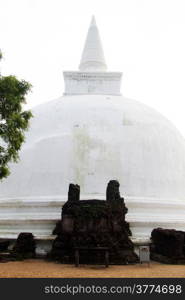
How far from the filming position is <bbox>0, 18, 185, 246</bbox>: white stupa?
15.9 m

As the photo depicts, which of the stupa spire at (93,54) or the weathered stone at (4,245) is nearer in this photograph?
the weathered stone at (4,245)

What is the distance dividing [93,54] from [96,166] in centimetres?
1084

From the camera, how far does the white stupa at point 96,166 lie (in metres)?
15.9

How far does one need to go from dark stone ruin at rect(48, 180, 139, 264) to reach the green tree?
356cm

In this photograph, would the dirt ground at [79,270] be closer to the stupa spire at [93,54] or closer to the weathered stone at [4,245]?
the weathered stone at [4,245]

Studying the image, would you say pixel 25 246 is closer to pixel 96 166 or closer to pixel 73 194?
pixel 73 194

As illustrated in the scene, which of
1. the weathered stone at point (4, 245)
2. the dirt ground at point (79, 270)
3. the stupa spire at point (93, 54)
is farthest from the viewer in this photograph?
the stupa spire at point (93, 54)

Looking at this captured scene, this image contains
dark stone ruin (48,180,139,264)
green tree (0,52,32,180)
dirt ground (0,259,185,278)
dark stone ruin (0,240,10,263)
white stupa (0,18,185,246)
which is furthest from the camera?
white stupa (0,18,185,246)

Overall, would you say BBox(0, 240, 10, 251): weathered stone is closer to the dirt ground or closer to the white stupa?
the white stupa

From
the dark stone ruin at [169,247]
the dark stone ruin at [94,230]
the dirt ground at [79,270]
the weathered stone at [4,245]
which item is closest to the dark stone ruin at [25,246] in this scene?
the weathered stone at [4,245]

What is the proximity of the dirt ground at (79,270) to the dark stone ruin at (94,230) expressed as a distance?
61cm

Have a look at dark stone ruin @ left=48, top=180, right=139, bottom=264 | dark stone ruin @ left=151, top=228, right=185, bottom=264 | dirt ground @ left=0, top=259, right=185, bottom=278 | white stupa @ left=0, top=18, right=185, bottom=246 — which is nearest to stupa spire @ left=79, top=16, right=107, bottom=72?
white stupa @ left=0, top=18, right=185, bottom=246

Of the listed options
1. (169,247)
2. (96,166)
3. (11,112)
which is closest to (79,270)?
(169,247)

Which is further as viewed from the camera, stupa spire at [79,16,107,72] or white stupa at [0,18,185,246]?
stupa spire at [79,16,107,72]
